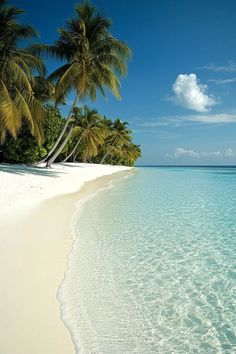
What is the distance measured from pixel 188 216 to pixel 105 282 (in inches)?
220

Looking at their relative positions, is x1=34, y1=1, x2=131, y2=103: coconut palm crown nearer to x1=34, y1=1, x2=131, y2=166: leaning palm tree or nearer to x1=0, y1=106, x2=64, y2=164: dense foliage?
x1=34, y1=1, x2=131, y2=166: leaning palm tree

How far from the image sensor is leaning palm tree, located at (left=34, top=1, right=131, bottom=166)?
1944 cm

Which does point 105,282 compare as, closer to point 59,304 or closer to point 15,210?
point 59,304

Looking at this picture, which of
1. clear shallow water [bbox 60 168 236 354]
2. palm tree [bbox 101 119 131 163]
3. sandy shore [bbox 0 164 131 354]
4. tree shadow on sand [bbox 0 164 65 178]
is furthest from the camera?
palm tree [bbox 101 119 131 163]

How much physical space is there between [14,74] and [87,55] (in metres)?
6.01

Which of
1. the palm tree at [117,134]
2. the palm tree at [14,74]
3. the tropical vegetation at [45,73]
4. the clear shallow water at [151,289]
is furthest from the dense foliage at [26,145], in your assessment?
→ the palm tree at [117,134]

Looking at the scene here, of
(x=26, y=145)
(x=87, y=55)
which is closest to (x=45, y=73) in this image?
(x=87, y=55)

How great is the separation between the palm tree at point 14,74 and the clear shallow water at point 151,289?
925 centimetres


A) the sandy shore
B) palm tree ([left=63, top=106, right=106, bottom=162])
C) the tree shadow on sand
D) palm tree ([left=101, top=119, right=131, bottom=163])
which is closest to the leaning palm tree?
the tree shadow on sand

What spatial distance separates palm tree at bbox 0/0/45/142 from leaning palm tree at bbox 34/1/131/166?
7.39 feet

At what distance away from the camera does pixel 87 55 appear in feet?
65.8

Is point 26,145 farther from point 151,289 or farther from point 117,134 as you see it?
point 117,134

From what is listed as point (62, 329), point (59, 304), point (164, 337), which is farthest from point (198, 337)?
point (59, 304)

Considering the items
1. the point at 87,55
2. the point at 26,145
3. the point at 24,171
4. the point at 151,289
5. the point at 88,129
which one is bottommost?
the point at 151,289
